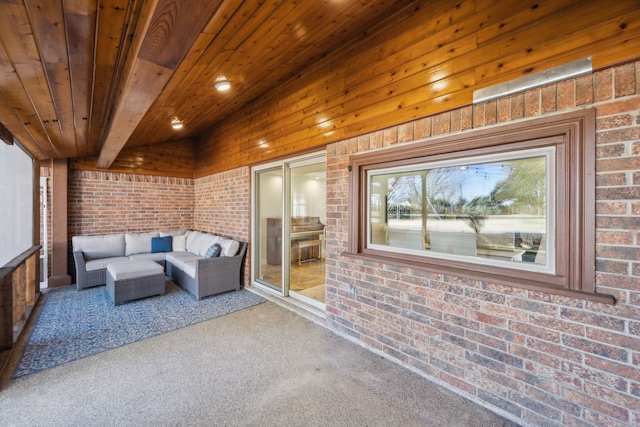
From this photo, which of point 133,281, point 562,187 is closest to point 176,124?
point 133,281

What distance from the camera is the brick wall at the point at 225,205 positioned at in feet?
16.0

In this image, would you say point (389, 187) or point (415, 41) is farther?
point (389, 187)

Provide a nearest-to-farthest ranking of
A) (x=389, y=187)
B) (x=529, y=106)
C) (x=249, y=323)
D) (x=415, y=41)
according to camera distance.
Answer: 1. (x=529, y=106)
2. (x=415, y=41)
3. (x=389, y=187)
4. (x=249, y=323)

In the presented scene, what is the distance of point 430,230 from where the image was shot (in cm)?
249

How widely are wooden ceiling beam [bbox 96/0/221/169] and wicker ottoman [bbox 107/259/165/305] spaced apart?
272 cm

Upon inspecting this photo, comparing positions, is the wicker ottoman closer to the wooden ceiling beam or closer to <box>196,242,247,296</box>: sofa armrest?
<box>196,242,247,296</box>: sofa armrest

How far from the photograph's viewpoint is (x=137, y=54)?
1.55m

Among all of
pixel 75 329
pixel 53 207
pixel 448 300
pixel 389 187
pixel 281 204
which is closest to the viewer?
pixel 448 300

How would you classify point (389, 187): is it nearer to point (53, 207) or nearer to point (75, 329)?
point (75, 329)

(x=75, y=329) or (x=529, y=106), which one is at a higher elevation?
(x=529, y=106)

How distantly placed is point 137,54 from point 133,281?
11.8ft

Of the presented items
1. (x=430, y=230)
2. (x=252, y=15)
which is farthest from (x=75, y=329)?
(x=430, y=230)

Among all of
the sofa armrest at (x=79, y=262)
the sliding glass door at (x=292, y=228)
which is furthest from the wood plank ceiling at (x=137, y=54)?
the sofa armrest at (x=79, y=262)

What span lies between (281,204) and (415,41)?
2752 millimetres
